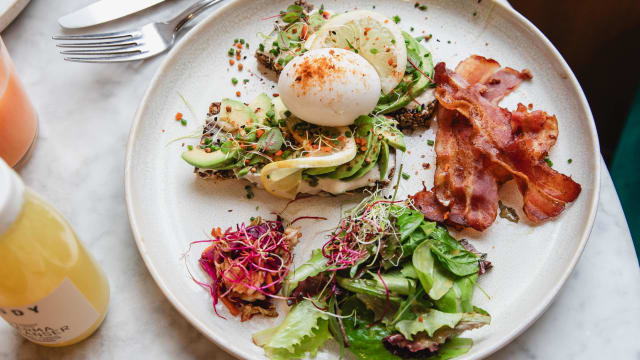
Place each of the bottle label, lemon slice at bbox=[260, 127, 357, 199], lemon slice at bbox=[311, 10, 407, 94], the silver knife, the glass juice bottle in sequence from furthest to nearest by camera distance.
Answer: the silver knife, lemon slice at bbox=[311, 10, 407, 94], lemon slice at bbox=[260, 127, 357, 199], the bottle label, the glass juice bottle

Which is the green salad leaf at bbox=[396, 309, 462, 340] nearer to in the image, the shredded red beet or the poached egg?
the shredded red beet

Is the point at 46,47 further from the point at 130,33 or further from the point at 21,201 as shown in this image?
the point at 21,201

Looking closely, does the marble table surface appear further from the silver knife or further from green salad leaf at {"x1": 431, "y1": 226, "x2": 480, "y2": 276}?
green salad leaf at {"x1": 431, "y1": 226, "x2": 480, "y2": 276}

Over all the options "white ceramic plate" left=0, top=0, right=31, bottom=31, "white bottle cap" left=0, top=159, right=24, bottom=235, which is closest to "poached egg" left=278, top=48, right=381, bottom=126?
"white bottle cap" left=0, top=159, right=24, bottom=235

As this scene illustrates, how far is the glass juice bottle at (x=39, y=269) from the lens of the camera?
1611 mm

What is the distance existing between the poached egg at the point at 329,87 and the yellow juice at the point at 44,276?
104cm

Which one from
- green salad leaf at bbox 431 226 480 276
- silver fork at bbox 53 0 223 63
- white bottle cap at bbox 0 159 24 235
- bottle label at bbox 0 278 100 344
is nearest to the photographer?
white bottle cap at bbox 0 159 24 235

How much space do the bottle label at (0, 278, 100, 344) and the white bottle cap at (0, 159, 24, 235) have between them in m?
0.33

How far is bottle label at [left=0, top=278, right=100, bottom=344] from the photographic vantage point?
1773mm

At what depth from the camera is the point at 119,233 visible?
2.41 meters

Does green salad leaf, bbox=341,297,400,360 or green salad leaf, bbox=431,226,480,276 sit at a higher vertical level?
green salad leaf, bbox=431,226,480,276

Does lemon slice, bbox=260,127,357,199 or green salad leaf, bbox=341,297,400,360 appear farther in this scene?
lemon slice, bbox=260,127,357,199

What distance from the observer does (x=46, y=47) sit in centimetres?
280

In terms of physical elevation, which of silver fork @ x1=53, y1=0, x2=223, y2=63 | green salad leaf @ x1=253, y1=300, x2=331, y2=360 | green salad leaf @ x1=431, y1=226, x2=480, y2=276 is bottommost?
green salad leaf @ x1=253, y1=300, x2=331, y2=360
